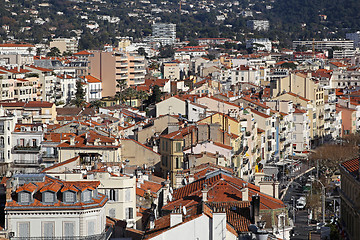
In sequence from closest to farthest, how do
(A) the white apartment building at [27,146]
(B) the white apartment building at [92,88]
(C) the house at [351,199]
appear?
(C) the house at [351,199] < (A) the white apartment building at [27,146] < (B) the white apartment building at [92,88]

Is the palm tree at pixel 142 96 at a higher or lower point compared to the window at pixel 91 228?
lower

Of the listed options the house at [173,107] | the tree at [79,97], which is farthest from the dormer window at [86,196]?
the tree at [79,97]

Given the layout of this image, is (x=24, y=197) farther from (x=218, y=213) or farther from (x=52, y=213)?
(x=218, y=213)

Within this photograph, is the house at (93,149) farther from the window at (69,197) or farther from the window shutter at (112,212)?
the window at (69,197)

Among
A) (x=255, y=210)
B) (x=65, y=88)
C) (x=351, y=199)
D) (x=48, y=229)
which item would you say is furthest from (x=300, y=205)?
(x=65, y=88)

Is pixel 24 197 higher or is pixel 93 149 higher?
pixel 24 197

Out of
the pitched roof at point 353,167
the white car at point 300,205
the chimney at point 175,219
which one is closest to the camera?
the chimney at point 175,219

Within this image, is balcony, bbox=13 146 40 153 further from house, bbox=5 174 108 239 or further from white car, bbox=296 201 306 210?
house, bbox=5 174 108 239

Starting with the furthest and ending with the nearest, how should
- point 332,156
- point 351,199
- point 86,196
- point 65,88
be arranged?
point 65,88, point 332,156, point 351,199, point 86,196
